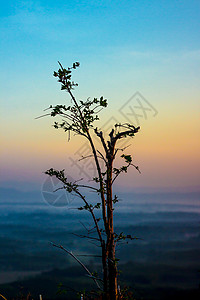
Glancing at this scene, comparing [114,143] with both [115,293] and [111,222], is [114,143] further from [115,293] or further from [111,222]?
[115,293]

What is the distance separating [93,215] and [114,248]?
1.88 feet

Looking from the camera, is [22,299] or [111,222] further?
[22,299]

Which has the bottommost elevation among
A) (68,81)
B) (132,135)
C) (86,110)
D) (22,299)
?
(22,299)

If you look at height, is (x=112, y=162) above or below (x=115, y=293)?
above

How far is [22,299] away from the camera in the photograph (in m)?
7.94

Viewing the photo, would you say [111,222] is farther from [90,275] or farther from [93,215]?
[90,275]

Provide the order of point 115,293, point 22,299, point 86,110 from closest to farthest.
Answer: point 115,293, point 86,110, point 22,299

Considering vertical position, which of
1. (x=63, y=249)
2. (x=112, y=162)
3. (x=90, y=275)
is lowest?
(x=90, y=275)

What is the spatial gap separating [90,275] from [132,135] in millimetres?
2184

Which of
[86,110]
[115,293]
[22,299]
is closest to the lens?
[115,293]

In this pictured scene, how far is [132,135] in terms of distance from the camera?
199 inches

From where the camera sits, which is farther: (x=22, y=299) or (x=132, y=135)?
(x=22, y=299)

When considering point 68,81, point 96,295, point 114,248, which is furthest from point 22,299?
point 68,81

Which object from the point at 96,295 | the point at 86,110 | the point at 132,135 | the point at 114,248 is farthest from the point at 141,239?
the point at 86,110
